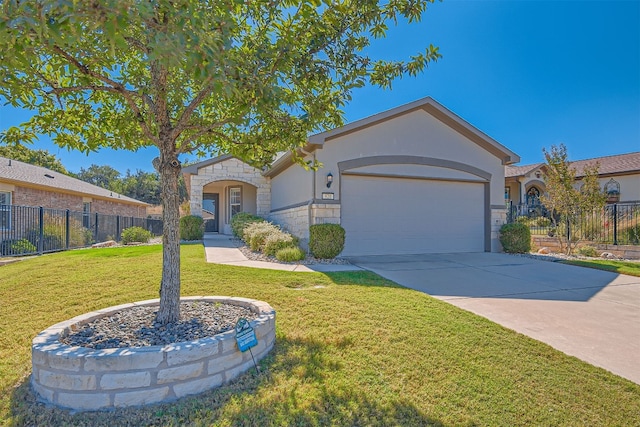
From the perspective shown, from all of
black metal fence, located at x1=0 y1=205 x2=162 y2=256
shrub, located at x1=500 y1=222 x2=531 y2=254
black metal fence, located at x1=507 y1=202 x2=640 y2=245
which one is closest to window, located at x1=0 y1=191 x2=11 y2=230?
black metal fence, located at x1=0 y1=205 x2=162 y2=256

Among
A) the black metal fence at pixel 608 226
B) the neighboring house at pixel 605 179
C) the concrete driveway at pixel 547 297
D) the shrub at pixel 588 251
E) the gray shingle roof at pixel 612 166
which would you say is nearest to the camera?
the concrete driveway at pixel 547 297

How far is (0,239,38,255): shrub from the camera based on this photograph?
11.2m

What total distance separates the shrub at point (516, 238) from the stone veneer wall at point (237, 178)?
414 inches

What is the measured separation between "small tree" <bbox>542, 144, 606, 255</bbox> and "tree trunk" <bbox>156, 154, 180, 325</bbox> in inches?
525

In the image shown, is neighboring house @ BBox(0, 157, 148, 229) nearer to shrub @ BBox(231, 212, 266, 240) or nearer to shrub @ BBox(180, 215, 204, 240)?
shrub @ BBox(180, 215, 204, 240)

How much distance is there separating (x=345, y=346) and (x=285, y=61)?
3.05 m

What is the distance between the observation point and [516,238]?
11.5 m

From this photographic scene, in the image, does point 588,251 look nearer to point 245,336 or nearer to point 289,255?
point 289,255

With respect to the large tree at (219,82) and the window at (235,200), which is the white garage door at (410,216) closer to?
the large tree at (219,82)

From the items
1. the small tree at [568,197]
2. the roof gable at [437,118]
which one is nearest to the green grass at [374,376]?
the roof gable at [437,118]

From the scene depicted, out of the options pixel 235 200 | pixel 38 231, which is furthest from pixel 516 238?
pixel 38 231

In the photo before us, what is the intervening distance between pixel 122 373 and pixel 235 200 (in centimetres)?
1639

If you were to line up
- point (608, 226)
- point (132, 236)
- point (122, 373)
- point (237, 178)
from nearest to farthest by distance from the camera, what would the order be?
point (122, 373), point (608, 226), point (132, 236), point (237, 178)

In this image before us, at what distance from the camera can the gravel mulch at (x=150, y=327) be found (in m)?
3.15
